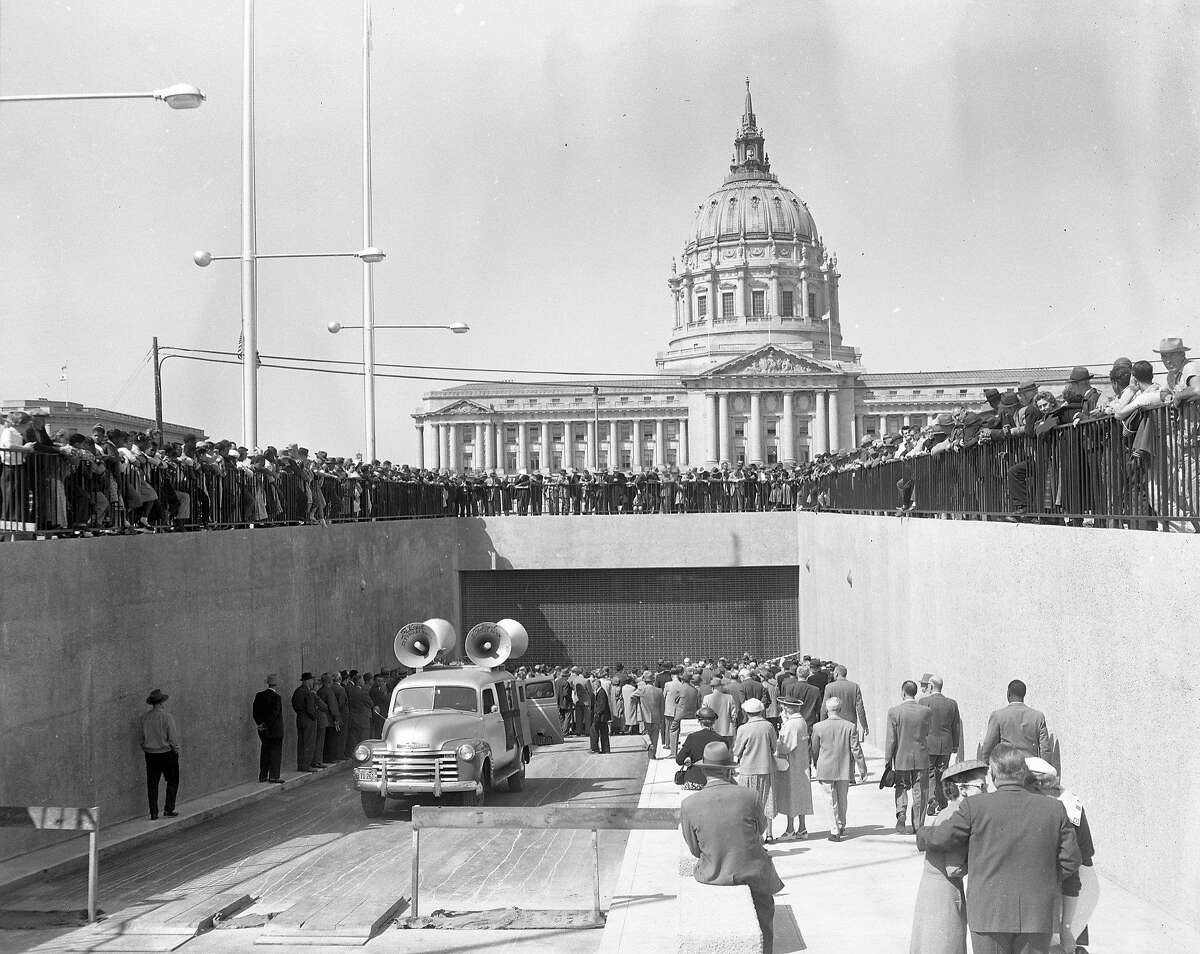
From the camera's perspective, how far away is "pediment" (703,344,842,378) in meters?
132

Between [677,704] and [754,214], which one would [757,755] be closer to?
[677,704]

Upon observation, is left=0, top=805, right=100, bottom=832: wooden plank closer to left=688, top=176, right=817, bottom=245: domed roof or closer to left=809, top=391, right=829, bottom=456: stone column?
left=809, top=391, right=829, bottom=456: stone column

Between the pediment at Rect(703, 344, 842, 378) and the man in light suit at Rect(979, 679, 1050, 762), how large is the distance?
121903 mm

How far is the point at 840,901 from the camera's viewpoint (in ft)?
35.3

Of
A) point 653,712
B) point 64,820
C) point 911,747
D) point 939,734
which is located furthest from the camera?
point 653,712

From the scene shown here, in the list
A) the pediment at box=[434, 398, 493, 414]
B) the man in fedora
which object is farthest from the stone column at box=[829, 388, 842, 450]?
the man in fedora

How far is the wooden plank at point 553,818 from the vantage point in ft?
36.3

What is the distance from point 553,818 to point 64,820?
Result: 4163 millimetres

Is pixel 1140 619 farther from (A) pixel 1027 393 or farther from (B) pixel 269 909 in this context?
(B) pixel 269 909

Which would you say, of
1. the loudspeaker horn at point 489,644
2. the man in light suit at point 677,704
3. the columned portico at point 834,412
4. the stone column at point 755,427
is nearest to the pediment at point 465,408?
the stone column at point 755,427

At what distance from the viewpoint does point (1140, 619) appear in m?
9.98

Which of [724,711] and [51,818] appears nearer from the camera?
[51,818]

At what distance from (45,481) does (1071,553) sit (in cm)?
1114

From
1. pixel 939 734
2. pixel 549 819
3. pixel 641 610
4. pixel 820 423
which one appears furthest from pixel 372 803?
pixel 820 423
